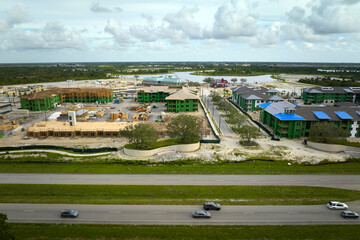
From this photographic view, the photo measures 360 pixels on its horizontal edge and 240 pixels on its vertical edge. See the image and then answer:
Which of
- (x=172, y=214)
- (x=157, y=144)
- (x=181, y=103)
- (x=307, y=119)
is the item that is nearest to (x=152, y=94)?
(x=181, y=103)

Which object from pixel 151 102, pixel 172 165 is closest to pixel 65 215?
pixel 172 165

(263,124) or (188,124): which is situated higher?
(188,124)

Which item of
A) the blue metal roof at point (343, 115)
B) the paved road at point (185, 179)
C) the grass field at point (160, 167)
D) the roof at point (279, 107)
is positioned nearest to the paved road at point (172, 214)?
the paved road at point (185, 179)

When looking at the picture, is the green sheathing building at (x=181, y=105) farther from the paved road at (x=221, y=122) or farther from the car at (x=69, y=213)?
the car at (x=69, y=213)

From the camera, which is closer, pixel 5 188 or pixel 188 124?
pixel 5 188

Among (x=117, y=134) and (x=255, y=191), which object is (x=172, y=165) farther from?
(x=117, y=134)

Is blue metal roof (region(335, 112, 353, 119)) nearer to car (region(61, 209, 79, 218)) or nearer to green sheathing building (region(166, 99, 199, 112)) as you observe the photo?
green sheathing building (region(166, 99, 199, 112))
